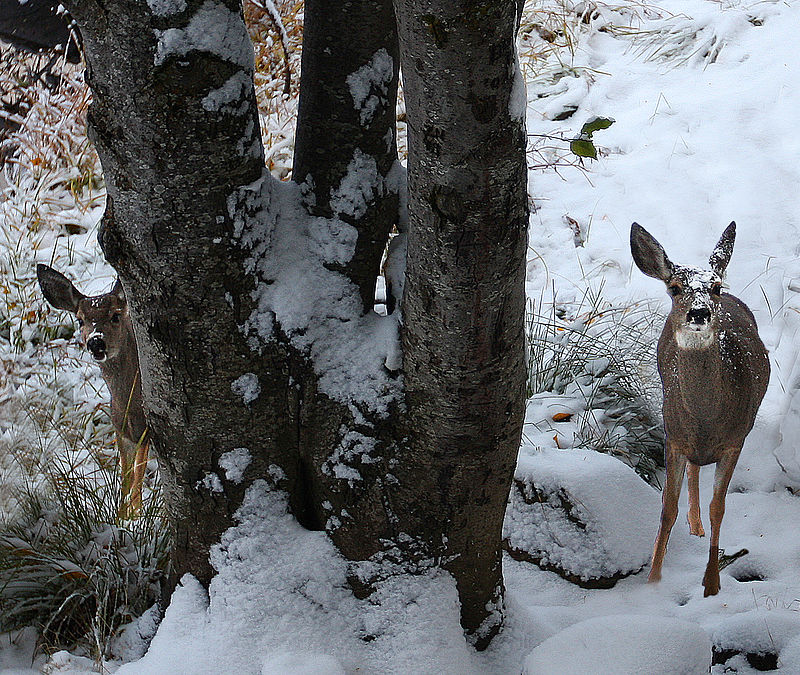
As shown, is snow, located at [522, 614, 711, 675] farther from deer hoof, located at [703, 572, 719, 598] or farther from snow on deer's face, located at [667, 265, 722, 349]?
snow on deer's face, located at [667, 265, 722, 349]

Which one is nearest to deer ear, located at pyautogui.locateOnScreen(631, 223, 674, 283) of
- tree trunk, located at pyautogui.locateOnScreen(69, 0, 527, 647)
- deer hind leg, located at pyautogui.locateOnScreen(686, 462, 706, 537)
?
deer hind leg, located at pyautogui.locateOnScreen(686, 462, 706, 537)

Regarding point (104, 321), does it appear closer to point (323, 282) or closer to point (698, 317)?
point (323, 282)

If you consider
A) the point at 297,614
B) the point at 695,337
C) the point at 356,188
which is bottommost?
the point at 297,614

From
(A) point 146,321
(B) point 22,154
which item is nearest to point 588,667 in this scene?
(A) point 146,321

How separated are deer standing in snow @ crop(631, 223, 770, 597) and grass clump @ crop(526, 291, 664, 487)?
74 centimetres

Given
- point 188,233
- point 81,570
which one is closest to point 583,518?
point 81,570

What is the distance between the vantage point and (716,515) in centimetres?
295

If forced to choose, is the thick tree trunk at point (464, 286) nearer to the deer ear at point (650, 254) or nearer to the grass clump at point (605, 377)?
the deer ear at point (650, 254)

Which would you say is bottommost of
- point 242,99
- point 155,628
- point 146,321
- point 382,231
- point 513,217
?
point 155,628

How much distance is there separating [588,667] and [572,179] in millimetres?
4005

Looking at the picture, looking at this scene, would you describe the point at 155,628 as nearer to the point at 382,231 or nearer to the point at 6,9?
the point at 382,231

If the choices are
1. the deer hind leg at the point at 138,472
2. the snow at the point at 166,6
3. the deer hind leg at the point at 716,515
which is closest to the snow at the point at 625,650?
the deer hind leg at the point at 716,515

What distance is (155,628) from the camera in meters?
2.54

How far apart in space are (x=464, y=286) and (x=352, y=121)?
0.52 metres
